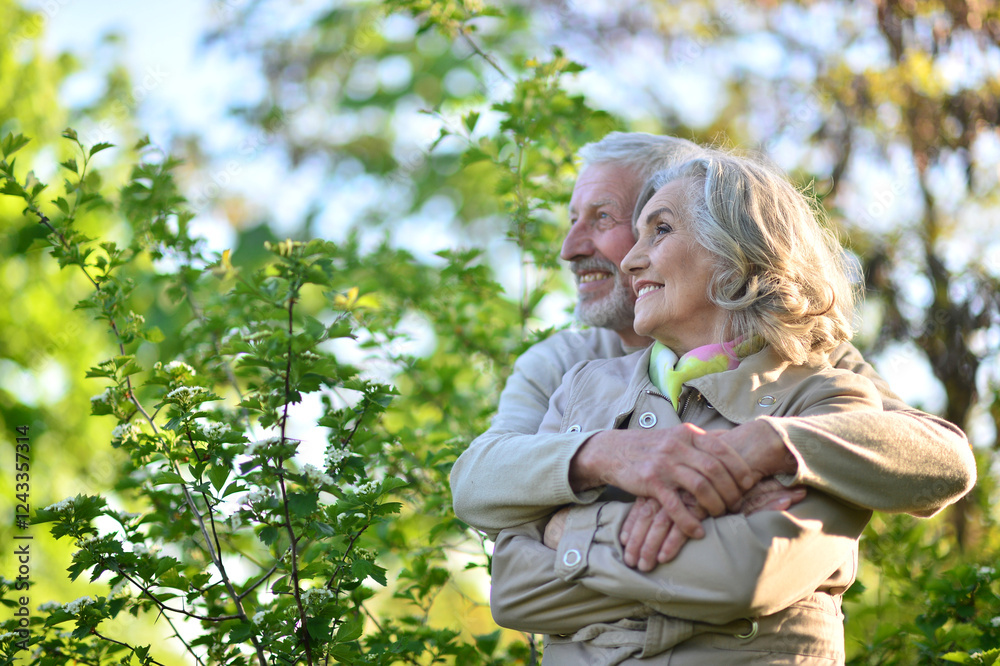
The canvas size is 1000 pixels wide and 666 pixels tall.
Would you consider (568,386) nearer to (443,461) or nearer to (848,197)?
(443,461)

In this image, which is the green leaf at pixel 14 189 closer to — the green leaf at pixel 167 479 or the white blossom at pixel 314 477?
the green leaf at pixel 167 479

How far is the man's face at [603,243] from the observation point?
2.74 m

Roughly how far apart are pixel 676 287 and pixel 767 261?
25 cm

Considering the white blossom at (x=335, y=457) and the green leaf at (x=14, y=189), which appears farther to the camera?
the green leaf at (x=14, y=189)

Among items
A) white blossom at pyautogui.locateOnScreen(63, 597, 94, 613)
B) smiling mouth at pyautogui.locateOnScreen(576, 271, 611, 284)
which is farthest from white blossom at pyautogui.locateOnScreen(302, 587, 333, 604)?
smiling mouth at pyautogui.locateOnScreen(576, 271, 611, 284)

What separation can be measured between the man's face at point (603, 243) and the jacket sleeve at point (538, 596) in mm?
995

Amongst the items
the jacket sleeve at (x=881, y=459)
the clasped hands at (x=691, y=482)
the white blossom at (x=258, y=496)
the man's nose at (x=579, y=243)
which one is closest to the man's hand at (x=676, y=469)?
the clasped hands at (x=691, y=482)

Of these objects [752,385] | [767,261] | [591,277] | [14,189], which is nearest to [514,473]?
[752,385]

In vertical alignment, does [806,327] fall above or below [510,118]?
below

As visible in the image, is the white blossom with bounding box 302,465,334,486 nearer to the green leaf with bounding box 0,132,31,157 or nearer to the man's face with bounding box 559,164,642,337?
the man's face with bounding box 559,164,642,337

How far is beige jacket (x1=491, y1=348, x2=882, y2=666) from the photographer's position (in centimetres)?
163

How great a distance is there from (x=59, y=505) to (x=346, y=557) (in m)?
0.78

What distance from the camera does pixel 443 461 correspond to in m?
2.86

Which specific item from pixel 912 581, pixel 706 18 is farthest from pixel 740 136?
pixel 912 581
